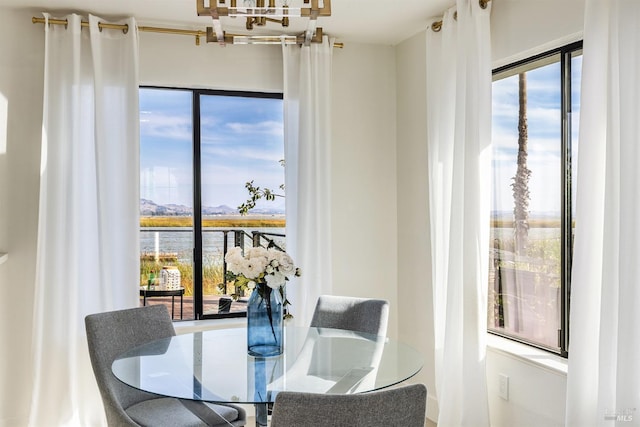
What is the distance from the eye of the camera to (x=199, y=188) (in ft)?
12.7

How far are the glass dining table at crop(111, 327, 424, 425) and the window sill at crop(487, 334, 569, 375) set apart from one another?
801mm

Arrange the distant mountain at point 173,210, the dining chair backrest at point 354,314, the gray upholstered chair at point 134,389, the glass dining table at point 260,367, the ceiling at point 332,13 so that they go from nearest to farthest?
1. the glass dining table at point 260,367
2. the gray upholstered chair at point 134,389
3. the dining chair backrest at point 354,314
4. the ceiling at point 332,13
5. the distant mountain at point 173,210

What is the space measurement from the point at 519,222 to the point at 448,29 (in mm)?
1243

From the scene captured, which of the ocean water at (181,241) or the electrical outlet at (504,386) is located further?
the ocean water at (181,241)

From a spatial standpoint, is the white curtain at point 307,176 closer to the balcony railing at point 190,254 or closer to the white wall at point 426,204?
the balcony railing at point 190,254

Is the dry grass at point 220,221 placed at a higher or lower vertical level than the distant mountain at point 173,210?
lower

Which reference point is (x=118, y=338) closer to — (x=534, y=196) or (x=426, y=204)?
(x=426, y=204)

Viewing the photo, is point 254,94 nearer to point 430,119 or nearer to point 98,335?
point 430,119

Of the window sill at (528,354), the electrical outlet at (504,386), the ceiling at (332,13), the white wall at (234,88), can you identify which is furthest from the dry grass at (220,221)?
the electrical outlet at (504,386)

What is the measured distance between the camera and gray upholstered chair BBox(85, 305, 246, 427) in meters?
2.43

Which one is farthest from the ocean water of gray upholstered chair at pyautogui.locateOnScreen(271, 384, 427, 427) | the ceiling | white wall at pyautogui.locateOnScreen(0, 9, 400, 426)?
gray upholstered chair at pyautogui.locateOnScreen(271, 384, 427, 427)

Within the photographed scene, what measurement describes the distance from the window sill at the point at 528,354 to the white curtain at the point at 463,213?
4.8 inches

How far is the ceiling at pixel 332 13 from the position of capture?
3348mm

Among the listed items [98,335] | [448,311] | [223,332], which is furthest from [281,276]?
[448,311]
